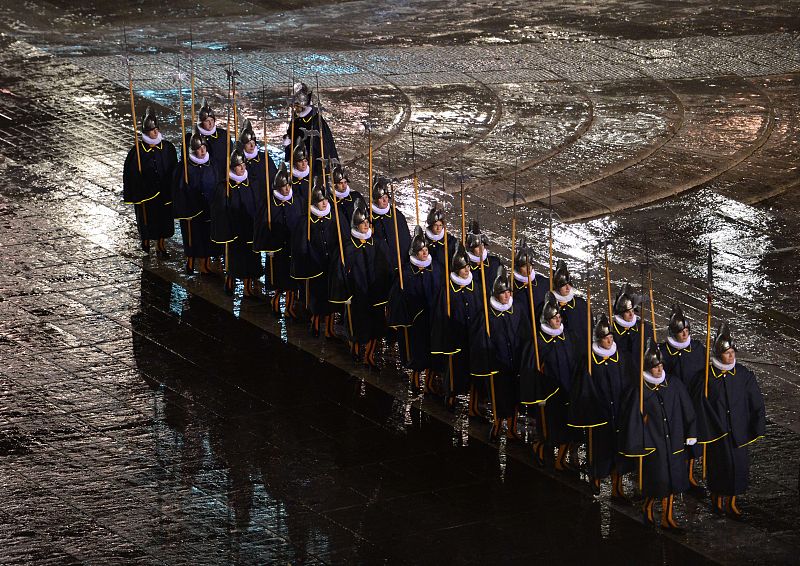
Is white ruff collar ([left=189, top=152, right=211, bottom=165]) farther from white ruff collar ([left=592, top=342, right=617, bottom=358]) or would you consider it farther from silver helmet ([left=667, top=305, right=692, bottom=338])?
silver helmet ([left=667, top=305, right=692, bottom=338])

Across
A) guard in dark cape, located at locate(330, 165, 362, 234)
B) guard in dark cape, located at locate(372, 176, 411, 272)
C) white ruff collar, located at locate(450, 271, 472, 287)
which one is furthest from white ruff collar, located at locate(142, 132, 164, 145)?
white ruff collar, located at locate(450, 271, 472, 287)

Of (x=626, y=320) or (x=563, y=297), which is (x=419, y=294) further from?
(x=626, y=320)

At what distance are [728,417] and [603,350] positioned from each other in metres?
1.03

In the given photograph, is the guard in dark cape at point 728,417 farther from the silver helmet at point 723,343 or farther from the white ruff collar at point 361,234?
the white ruff collar at point 361,234

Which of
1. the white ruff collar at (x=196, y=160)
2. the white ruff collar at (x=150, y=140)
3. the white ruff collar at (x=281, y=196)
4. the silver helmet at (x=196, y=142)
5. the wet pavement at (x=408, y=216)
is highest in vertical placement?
the silver helmet at (x=196, y=142)

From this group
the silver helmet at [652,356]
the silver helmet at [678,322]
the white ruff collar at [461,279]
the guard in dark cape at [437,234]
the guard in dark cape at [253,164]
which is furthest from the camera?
the guard in dark cape at [253,164]

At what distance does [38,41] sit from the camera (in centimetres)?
2252

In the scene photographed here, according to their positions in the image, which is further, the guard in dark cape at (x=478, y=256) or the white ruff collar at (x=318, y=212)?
the white ruff collar at (x=318, y=212)

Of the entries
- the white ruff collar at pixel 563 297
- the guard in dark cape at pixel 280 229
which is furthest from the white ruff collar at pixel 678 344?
the guard in dark cape at pixel 280 229

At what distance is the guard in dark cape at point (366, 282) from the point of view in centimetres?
1202

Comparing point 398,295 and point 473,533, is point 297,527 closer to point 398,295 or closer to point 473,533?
point 473,533

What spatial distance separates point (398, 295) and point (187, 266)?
11.0ft

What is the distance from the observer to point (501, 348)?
1077cm

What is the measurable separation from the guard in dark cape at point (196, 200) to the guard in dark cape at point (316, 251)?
1469 millimetres
